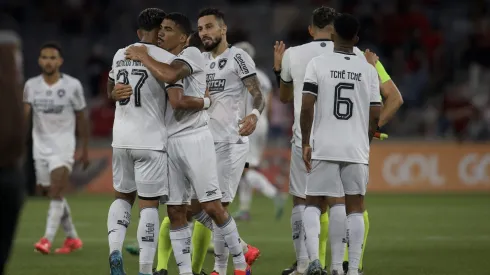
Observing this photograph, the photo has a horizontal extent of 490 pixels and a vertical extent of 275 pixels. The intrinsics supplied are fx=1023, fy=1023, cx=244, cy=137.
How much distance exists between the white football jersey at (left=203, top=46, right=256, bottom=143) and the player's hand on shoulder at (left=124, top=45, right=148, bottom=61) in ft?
4.38

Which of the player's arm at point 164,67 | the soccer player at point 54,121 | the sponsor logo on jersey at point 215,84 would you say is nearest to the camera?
the player's arm at point 164,67

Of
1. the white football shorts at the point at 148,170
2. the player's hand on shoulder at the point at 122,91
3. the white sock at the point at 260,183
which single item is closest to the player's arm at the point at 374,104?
the white football shorts at the point at 148,170

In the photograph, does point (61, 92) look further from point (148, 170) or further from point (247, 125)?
point (148, 170)

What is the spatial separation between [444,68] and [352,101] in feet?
57.5

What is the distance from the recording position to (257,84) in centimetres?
982

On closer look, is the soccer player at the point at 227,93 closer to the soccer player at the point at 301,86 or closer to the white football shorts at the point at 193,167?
the soccer player at the point at 301,86

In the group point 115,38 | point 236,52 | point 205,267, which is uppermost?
point 115,38

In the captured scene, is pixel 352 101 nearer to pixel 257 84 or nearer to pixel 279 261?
pixel 257 84

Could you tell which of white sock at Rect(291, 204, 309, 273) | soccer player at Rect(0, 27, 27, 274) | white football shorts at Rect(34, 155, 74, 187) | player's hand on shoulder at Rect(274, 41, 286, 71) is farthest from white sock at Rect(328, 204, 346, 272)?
white football shorts at Rect(34, 155, 74, 187)

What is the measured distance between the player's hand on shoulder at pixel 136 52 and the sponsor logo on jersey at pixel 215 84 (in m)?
1.33

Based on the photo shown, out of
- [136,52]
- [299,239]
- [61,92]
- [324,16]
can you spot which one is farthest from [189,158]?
[61,92]

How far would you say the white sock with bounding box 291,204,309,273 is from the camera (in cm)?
993

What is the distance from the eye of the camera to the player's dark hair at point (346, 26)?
8.74 metres

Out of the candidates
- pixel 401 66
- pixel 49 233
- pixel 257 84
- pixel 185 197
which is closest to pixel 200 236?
pixel 185 197
